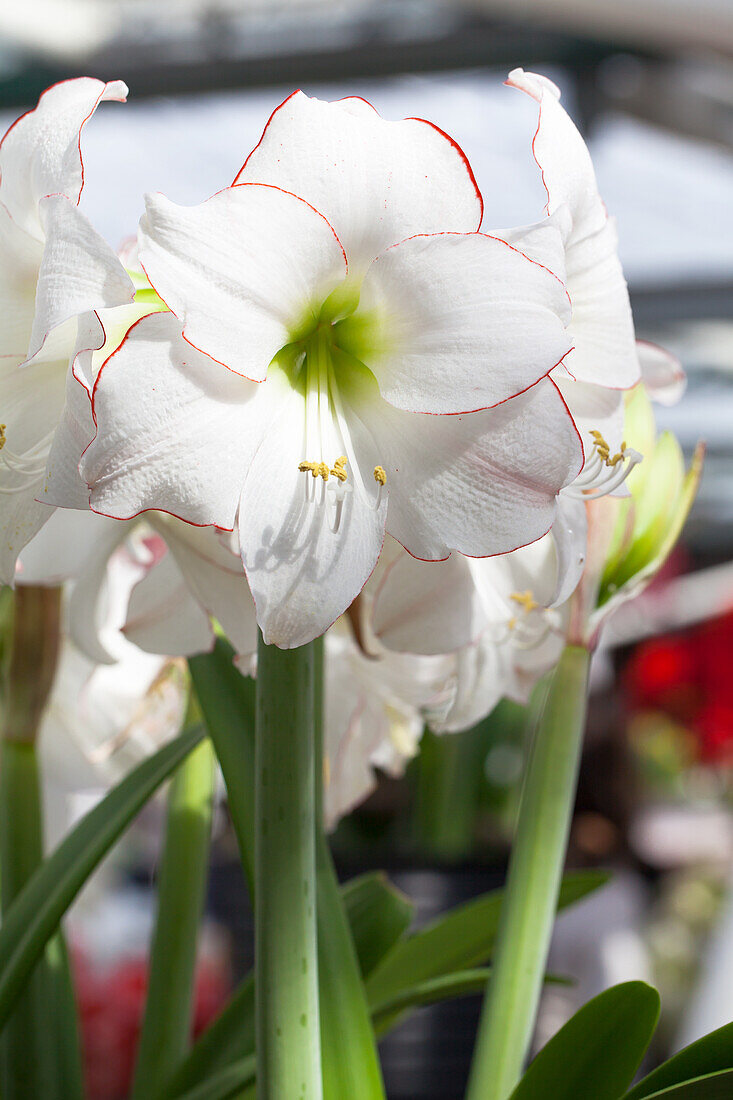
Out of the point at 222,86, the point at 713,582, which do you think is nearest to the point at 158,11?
the point at 222,86

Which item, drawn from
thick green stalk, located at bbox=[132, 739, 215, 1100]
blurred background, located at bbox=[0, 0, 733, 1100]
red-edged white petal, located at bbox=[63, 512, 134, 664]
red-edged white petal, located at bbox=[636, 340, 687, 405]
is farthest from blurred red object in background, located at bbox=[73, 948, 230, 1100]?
red-edged white petal, located at bbox=[636, 340, 687, 405]

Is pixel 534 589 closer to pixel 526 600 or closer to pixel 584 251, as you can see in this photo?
pixel 526 600

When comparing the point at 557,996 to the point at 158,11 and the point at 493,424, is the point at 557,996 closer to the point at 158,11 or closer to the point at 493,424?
the point at 493,424

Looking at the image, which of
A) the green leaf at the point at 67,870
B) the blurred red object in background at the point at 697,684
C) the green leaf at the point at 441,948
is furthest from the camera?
the blurred red object in background at the point at 697,684

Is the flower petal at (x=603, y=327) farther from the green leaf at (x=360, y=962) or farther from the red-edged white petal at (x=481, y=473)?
the green leaf at (x=360, y=962)

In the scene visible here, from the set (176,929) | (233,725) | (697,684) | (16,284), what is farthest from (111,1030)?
(697,684)

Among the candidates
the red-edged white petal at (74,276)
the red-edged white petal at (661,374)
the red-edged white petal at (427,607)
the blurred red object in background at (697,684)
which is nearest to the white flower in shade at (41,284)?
the red-edged white petal at (74,276)

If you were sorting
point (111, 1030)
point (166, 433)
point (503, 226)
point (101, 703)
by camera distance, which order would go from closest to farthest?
point (166, 433) < point (101, 703) < point (111, 1030) < point (503, 226)
